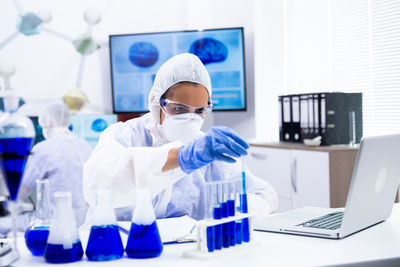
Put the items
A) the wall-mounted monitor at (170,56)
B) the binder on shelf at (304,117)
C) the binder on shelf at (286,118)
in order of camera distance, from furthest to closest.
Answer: the wall-mounted monitor at (170,56) → the binder on shelf at (286,118) → the binder on shelf at (304,117)

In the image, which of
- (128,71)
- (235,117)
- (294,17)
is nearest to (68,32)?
(128,71)

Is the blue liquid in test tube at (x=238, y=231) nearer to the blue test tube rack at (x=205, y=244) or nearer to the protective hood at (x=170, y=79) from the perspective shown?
the blue test tube rack at (x=205, y=244)

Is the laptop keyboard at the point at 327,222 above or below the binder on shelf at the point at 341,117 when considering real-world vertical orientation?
below

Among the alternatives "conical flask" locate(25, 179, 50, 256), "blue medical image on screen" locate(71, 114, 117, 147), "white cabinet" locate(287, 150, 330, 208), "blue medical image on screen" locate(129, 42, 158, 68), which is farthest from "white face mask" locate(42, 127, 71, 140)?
"conical flask" locate(25, 179, 50, 256)

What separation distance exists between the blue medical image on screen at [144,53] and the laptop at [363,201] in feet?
7.40

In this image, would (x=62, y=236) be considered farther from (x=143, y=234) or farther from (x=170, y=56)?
(x=170, y=56)

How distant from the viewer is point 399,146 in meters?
1.38

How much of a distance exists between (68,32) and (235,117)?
4.70 feet

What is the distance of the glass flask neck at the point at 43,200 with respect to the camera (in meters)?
1.12

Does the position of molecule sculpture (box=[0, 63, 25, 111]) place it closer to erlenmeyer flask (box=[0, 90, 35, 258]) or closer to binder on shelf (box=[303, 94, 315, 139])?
binder on shelf (box=[303, 94, 315, 139])

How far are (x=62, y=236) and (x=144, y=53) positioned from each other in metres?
2.62

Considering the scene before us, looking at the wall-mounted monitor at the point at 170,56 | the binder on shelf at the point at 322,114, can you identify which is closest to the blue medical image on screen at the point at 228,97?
the wall-mounted monitor at the point at 170,56

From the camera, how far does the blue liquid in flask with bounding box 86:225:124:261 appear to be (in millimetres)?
1092

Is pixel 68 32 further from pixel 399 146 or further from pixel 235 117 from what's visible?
pixel 399 146
